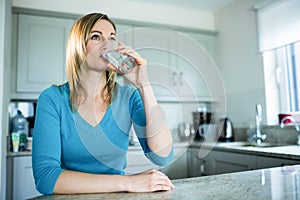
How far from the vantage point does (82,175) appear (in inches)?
27.2

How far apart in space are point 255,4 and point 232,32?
0.39 meters

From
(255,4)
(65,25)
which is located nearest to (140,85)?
(65,25)

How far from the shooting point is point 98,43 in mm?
764

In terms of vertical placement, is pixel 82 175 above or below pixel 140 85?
below

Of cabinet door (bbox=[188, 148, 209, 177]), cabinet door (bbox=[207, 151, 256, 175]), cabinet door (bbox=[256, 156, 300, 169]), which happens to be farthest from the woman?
cabinet door (bbox=[188, 148, 209, 177])

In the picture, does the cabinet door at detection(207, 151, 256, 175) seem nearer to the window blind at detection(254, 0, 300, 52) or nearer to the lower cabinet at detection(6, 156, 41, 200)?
the window blind at detection(254, 0, 300, 52)

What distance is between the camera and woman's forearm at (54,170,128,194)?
2.15ft

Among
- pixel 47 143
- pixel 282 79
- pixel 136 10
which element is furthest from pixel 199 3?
pixel 47 143

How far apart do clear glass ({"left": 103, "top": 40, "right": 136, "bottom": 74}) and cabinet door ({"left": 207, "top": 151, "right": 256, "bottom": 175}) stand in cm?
132

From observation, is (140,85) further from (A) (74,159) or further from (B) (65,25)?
(B) (65,25)

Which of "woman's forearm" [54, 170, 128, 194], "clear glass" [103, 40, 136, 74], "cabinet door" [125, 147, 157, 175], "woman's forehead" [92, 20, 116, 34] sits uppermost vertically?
"woman's forehead" [92, 20, 116, 34]

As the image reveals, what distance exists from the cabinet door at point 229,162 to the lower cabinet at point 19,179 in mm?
1337

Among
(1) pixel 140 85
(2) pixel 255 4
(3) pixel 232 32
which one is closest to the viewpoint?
(1) pixel 140 85

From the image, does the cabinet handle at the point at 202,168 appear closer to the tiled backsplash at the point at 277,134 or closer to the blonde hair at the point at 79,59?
the tiled backsplash at the point at 277,134
